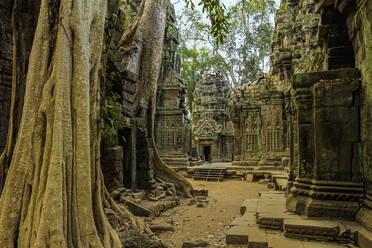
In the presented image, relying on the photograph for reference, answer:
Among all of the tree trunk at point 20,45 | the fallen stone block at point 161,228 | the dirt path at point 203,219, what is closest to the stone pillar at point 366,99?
the dirt path at point 203,219

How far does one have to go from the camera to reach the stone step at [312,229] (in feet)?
9.71

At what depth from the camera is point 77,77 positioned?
280cm

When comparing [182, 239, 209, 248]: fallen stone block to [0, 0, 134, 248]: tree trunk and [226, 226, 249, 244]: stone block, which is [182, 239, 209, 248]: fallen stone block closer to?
[226, 226, 249, 244]: stone block

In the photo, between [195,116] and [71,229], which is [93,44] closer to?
[71,229]

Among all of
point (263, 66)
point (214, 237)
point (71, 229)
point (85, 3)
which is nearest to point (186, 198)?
point (214, 237)

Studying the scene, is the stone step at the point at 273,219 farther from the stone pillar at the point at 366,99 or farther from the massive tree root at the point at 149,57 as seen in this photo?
the massive tree root at the point at 149,57

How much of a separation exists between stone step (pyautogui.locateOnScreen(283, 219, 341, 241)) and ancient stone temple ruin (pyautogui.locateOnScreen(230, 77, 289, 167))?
30.8ft

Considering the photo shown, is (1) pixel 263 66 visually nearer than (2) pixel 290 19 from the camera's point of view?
No

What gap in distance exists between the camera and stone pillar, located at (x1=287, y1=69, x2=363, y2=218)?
3352 mm

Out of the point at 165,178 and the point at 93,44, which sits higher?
the point at 93,44

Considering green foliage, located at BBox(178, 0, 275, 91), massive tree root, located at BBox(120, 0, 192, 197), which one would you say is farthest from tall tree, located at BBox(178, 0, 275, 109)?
massive tree root, located at BBox(120, 0, 192, 197)

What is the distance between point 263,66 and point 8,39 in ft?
80.5

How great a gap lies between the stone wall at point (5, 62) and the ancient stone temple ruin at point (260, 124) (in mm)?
10566

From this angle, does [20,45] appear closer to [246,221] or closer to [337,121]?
[246,221]
